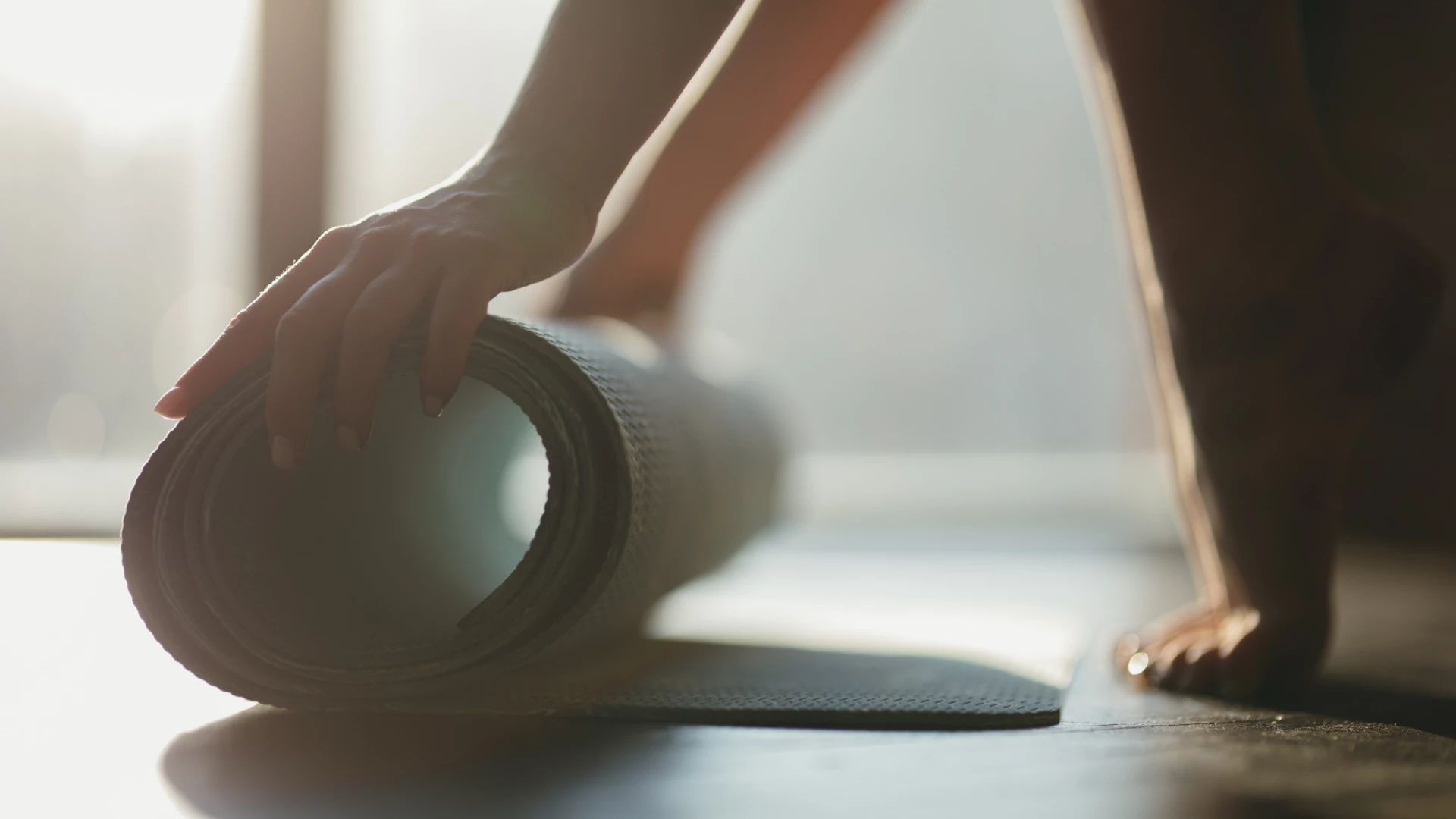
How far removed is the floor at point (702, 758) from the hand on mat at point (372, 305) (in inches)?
8.3

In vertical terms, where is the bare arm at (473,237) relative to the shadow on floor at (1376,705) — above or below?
above

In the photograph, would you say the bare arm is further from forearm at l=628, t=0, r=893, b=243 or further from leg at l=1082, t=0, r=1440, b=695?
forearm at l=628, t=0, r=893, b=243

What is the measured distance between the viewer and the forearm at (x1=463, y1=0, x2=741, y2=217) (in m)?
0.93

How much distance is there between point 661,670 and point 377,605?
9.7 inches

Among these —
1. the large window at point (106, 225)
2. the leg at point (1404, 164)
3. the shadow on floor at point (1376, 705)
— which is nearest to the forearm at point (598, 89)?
the shadow on floor at point (1376, 705)

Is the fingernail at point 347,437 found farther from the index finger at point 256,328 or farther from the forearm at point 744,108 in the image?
the forearm at point 744,108

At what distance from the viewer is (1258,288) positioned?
102 cm

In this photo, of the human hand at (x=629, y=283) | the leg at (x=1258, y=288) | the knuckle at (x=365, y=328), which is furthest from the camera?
the human hand at (x=629, y=283)

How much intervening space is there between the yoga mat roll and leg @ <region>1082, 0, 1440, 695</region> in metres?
0.48

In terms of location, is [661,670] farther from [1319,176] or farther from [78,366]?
[78,366]

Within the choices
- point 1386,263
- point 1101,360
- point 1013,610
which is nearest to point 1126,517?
point 1101,360

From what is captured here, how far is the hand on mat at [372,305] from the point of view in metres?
0.78

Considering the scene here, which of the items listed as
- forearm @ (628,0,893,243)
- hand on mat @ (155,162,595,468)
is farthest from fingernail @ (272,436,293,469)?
forearm @ (628,0,893,243)

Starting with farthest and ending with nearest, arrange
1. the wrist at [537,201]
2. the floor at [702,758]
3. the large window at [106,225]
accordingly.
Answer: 1. the large window at [106,225]
2. the wrist at [537,201]
3. the floor at [702,758]
